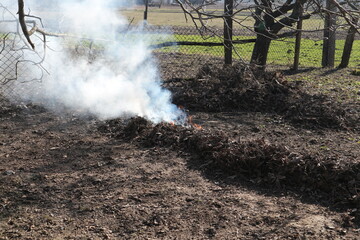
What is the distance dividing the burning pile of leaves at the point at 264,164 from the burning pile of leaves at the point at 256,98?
1667 millimetres

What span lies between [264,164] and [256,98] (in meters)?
2.59

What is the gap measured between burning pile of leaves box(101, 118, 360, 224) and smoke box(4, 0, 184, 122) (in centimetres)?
108

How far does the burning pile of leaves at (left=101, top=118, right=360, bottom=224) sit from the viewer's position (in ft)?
12.8

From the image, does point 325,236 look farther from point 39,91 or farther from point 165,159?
point 39,91

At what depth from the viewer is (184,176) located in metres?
4.30

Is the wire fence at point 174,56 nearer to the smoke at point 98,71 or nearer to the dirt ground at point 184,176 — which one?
the smoke at point 98,71

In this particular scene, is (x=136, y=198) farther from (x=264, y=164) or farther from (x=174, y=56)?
(x=174, y=56)

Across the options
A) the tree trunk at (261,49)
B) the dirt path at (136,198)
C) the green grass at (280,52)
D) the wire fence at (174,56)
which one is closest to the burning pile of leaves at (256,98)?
the dirt path at (136,198)

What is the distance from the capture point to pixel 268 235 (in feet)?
10.7

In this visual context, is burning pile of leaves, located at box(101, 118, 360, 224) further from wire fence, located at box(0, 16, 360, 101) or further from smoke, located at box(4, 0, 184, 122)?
wire fence, located at box(0, 16, 360, 101)

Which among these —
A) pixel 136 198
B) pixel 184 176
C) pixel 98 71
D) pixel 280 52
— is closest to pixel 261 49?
pixel 98 71

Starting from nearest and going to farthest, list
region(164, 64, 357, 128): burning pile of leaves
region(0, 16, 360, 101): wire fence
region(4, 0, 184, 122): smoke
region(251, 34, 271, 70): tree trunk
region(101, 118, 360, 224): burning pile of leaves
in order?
region(101, 118, 360, 224): burning pile of leaves → region(164, 64, 357, 128): burning pile of leaves → region(4, 0, 184, 122): smoke → region(0, 16, 360, 101): wire fence → region(251, 34, 271, 70): tree trunk

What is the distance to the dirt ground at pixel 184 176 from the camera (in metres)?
3.40

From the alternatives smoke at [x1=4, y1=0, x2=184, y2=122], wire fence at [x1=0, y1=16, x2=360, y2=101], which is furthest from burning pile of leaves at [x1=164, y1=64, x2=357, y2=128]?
wire fence at [x1=0, y1=16, x2=360, y2=101]
